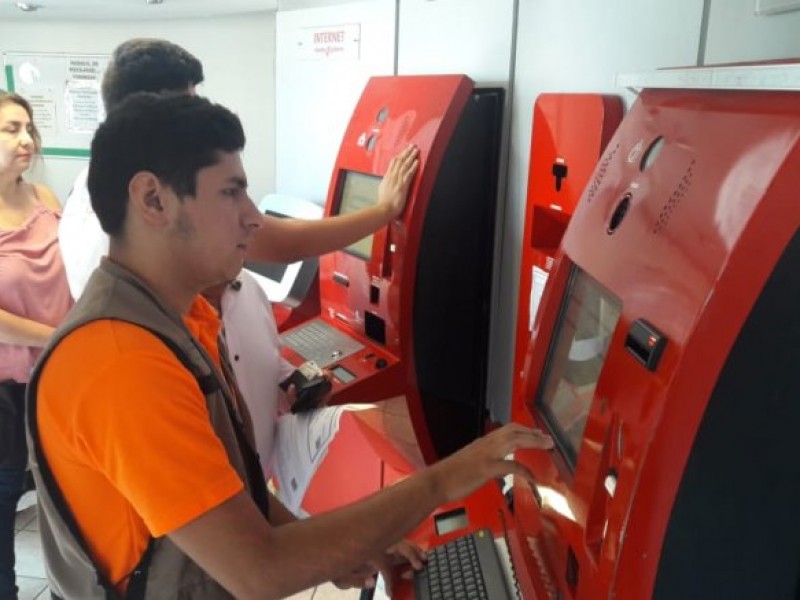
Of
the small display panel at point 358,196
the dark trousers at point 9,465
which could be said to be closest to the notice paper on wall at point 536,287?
the small display panel at point 358,196

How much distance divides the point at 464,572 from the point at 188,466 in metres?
0.50

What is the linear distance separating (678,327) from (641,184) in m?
0.32

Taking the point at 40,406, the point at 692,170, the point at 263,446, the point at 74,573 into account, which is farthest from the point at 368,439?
the point at 692,170

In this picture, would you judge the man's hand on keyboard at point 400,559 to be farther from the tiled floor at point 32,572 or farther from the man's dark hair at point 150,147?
the tiled floor at point 32,572

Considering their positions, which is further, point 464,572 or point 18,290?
point 18,290

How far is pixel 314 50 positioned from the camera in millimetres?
3137

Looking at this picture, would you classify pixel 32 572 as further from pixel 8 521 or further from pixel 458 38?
pixel 458 38

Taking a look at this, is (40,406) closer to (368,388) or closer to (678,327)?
(678,327)

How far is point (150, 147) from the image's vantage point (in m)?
1.14

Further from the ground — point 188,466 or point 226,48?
point 226,48

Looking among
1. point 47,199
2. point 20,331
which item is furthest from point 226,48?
point 20,331

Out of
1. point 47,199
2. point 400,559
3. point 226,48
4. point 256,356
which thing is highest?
point 226,48

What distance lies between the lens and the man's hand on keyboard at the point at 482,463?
1.18 metres

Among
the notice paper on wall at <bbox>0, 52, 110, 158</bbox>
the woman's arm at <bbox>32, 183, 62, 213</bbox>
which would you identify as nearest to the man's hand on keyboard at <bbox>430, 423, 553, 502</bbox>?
the woman's arm at <bbox>32, 183, 62, 213</bbox>
